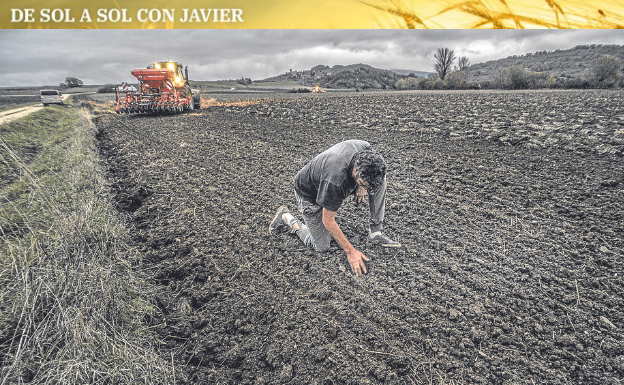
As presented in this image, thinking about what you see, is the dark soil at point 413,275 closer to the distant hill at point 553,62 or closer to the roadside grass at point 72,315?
the roadside grass at point 72,315

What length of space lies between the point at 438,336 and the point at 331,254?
3.94 ft

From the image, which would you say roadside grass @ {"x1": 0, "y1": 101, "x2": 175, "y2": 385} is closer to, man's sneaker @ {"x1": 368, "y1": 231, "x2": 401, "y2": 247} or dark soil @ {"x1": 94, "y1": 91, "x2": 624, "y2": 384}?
dark soil @ {"x1": 94, "y1": 91, "x2": 624, "y2": 384}

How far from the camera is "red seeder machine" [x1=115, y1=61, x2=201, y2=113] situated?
14008 mm

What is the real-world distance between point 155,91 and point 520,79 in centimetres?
2899

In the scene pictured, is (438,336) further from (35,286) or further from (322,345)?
(35,286)

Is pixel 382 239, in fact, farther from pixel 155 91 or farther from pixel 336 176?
pixel 155 91

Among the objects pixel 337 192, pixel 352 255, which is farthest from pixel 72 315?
pixel 352 255

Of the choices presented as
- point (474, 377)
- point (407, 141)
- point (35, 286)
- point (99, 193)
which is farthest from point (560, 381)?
point (407, 141)

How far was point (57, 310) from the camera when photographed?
1.87 m

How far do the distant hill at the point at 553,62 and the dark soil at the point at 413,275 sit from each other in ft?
109

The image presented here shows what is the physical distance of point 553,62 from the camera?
37500 millimetres

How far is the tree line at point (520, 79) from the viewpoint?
22.0m

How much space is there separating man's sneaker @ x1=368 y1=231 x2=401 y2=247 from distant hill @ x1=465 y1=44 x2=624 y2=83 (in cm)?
3528

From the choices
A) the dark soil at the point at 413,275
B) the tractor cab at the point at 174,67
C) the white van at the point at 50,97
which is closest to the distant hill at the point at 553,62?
the tractor cab at the point at 174,67
